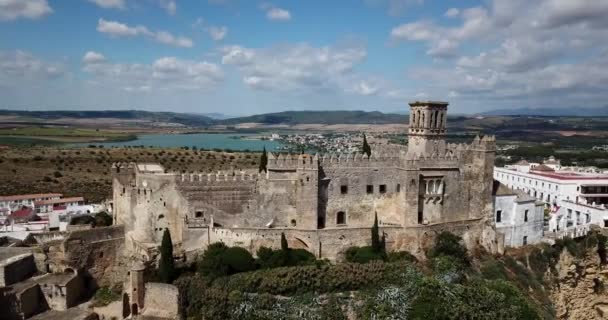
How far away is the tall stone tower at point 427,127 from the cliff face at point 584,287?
25.6 metres

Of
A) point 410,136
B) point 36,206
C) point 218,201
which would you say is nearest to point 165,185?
point 218,201

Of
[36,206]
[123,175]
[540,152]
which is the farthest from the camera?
[540,152]

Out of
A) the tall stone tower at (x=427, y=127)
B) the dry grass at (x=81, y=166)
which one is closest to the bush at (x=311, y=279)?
the tall stone tower at (x=427, y=127)

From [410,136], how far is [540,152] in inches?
4709

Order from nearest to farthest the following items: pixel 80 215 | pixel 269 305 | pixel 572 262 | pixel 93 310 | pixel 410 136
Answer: pixel 572 262
pixel 269 305
pixel 93 310
pixel 410 136
pixel 80 215

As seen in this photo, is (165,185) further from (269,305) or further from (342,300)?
(342,300)

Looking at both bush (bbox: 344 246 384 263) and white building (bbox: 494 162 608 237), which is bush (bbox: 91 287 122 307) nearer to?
bush (bbox: 344 246 384 263)

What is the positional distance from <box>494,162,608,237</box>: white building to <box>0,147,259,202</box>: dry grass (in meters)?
41.1

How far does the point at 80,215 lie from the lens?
4200cm

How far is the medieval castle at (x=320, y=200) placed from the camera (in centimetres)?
3234

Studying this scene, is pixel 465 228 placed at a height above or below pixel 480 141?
below

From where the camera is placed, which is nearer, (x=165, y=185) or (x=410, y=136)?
(x=165, y=185)

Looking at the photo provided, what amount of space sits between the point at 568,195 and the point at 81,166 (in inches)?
2937

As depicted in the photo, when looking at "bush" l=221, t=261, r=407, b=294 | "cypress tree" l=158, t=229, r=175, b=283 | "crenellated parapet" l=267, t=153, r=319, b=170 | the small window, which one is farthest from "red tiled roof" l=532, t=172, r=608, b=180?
"cypress tree" l=158, t=229, r=175, b=283
